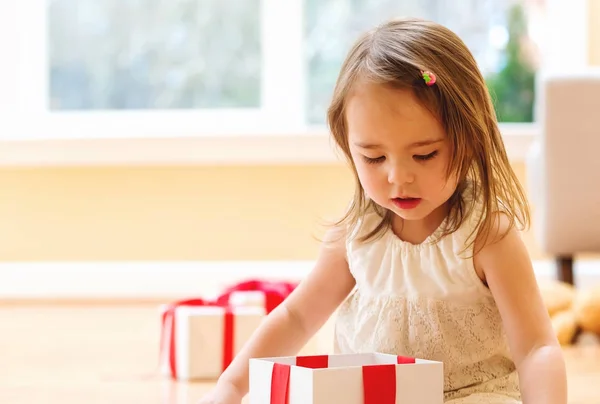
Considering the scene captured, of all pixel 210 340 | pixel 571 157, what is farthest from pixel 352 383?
pixel 571 157

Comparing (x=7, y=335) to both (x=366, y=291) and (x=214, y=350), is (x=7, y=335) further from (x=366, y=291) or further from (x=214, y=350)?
(x=366, y=291)

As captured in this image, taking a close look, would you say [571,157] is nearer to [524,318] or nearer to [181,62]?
[524,318]

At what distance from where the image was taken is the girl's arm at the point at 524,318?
1.03 meters

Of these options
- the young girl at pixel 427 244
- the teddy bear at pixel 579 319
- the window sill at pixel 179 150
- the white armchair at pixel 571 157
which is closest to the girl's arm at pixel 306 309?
the young girl at pixel 427 244

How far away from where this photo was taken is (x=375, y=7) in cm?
344

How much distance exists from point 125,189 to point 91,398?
5.99 ft

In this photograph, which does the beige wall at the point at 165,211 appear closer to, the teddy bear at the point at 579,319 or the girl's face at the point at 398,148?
the teddy bear at the point at 579,319

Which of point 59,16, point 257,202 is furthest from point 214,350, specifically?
point 59,16

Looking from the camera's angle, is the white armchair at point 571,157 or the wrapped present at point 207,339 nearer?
the wrapped present at point 207,339

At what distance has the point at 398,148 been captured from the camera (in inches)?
40.1

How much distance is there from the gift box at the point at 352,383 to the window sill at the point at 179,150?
87.7 inches

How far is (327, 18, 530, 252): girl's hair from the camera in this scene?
3.37 feet

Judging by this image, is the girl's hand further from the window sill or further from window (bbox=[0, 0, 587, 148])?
window (bbox=[0, 0, 587, 148])

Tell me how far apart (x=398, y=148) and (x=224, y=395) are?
355 mm
